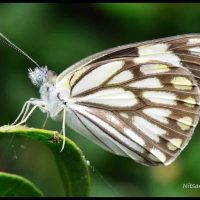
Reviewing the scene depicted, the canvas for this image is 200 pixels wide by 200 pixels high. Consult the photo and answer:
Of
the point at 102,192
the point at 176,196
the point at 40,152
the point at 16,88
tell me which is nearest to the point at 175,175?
the point at 176,196

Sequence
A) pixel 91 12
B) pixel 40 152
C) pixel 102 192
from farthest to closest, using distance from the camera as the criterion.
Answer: pixel 91 12, pixel 40 152, pixel 102 192

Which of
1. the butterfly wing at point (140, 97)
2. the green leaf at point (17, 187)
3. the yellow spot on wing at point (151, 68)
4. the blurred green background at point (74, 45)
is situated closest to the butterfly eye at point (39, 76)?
the butterfly wing at point (140, 97)

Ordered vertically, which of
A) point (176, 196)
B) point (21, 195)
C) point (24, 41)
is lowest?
point (176, 196)

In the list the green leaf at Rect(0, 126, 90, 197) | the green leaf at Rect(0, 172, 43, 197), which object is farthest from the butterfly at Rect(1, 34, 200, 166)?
the green leaf at Rect(0, 172, 43, 197)

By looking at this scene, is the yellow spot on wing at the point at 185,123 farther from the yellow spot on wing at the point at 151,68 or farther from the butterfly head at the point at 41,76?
the butterfly head at the point at 41,76

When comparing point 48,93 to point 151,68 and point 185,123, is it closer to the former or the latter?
point 151,68

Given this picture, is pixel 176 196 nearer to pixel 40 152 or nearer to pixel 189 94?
pixel 189 94

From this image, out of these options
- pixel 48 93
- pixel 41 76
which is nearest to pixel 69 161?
pixel 48 93

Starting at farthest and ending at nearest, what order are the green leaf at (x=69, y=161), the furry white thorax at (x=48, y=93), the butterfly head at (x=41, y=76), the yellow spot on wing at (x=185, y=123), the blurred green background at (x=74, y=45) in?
the blurred green background at (x=74, y=45), the yellow spot on wing at (x=185, y=123), the butterfly head at (x=41, y=76), the furry white thorax at (x=48, y=93), the green leaf at (x=69, y=161)
